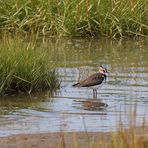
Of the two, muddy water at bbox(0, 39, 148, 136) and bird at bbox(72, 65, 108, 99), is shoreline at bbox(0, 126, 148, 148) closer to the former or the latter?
muddy water at bbox(0, 39, 148, 136)

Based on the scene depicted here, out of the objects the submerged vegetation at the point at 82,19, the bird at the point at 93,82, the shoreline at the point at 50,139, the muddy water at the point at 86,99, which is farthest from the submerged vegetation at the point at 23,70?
the submerged vegetation at the point at 82,19

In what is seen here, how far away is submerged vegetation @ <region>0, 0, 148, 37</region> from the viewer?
738 inches

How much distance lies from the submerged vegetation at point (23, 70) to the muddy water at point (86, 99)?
7.2 inches

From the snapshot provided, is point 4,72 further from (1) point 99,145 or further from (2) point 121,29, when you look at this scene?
(2) point 121,29

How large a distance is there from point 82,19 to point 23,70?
7438 mm

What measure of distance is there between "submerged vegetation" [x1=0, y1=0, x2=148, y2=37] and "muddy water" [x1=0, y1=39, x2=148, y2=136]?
112 centimetres

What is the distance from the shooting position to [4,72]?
1121 centimetres

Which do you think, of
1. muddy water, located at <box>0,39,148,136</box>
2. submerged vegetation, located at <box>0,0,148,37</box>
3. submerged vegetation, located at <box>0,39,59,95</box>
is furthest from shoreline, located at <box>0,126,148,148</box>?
submerged vegetation, located at <box>0,0,148,37</box>

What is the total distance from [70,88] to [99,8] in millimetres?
6862

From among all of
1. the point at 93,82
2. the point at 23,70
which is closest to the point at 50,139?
the point at 23,70

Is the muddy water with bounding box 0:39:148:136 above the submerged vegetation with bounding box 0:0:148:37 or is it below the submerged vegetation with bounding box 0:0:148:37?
below

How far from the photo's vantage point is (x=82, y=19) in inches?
738

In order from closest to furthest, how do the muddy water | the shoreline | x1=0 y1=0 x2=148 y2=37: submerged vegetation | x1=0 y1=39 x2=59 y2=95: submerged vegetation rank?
the shoreline
the muddy water
x1=0 y1=39 x2=59 y2=95: submerged vegetation
x1=0 y1=0 x2=148 y2=37: submerged vegetation

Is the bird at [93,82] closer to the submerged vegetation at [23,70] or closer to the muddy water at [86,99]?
the muddy water at [86,99]
